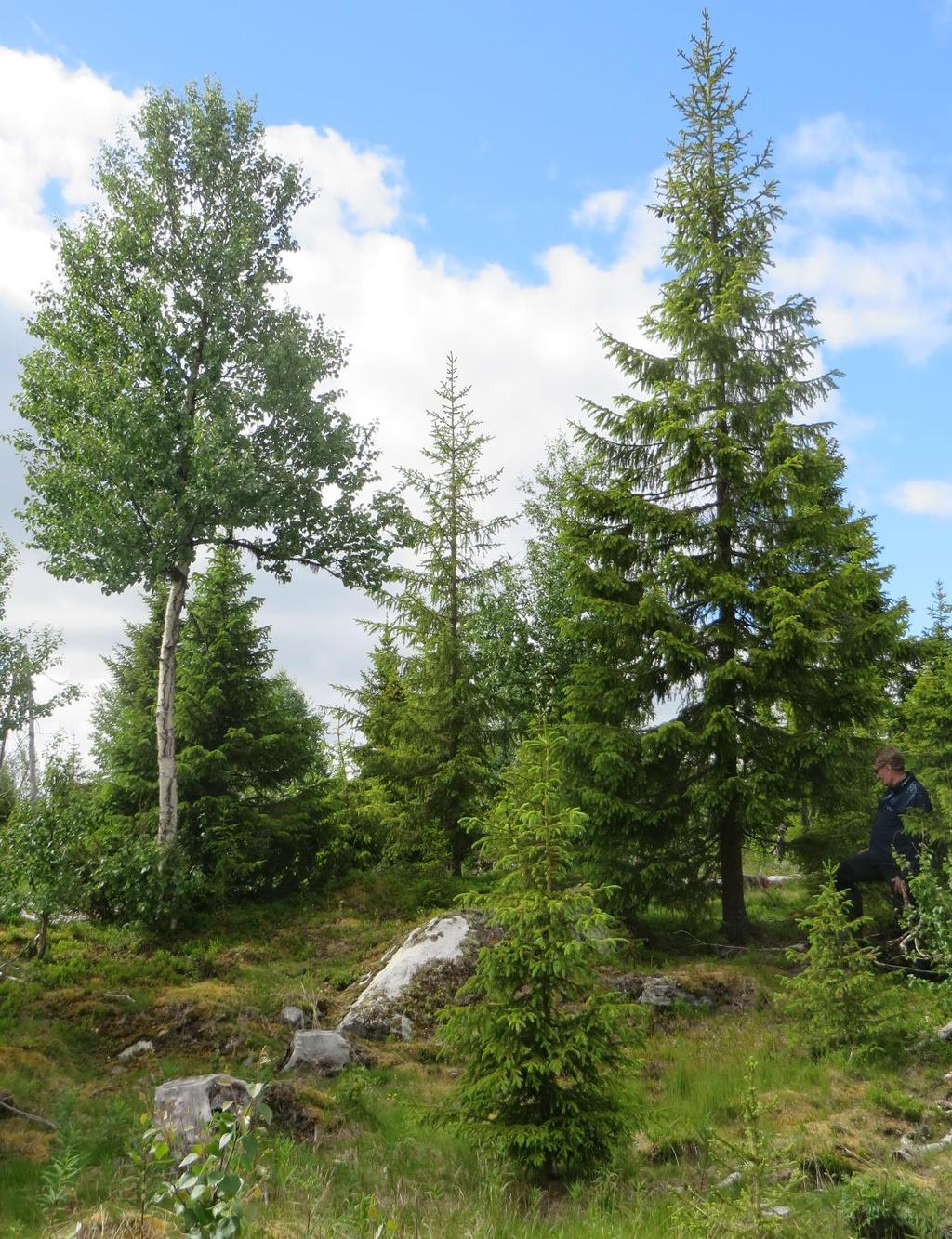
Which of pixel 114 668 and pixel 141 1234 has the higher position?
pixel 114 668

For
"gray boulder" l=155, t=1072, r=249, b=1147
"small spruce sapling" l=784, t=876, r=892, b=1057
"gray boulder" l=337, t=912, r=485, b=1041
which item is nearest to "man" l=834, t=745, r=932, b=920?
"small spruce sapling" l=784, t=876, r=892, b=1057

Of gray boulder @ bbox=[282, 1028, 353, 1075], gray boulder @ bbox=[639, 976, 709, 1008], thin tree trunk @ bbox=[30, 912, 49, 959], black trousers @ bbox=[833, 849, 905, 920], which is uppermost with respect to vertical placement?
black trousers @ bbox=[833, 849, 905, 920]

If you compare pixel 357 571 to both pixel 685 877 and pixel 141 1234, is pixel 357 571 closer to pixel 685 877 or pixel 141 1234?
pixel 685 877

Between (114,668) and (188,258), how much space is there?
14.1 meters

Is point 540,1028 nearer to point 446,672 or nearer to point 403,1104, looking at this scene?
point 403,1104

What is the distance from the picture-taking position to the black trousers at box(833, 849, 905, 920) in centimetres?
1156

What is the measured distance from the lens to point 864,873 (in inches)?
464

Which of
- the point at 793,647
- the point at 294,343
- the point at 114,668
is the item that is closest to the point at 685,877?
the point at 793,647

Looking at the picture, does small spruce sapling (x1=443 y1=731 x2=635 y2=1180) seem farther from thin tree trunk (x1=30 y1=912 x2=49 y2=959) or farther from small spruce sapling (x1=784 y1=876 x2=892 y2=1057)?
thin tree trunk (x1=30 y1=912 x2=49 y2=959)

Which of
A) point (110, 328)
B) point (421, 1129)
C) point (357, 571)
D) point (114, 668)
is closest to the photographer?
point (421, 1129)

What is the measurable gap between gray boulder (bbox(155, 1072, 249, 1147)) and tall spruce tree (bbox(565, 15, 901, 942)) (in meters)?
7.40

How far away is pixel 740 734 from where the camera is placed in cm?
1477

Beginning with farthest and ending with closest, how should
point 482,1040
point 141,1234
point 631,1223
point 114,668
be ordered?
point 114,668
point 482,1040
point 631,1223
point 141,1234

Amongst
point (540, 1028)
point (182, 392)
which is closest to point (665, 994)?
point (540, 1028)
